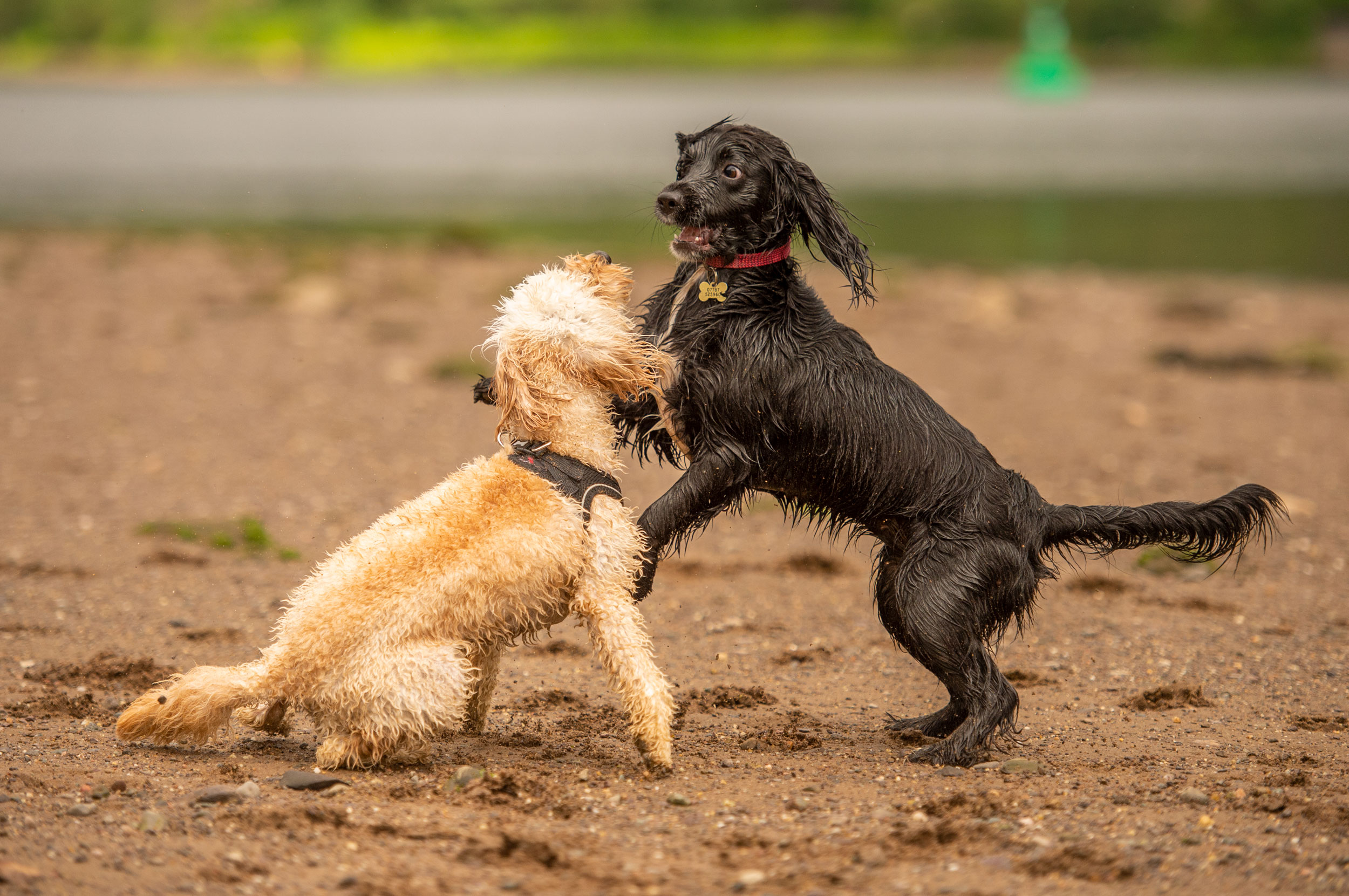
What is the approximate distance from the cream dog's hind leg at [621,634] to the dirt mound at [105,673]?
2.15 metres

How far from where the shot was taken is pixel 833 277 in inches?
614

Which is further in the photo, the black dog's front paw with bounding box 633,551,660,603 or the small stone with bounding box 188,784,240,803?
the black dog's front paw with bounding box 633,551,660,603

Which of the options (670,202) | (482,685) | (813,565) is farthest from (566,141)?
(482,685)

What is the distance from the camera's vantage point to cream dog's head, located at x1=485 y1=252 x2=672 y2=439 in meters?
4.43

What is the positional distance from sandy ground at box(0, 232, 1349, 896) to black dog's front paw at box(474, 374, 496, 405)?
1298 millimetres

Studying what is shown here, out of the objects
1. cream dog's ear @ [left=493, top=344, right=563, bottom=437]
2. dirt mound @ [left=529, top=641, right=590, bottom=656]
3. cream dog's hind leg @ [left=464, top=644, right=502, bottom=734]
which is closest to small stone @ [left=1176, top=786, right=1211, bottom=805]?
cream dog's hind leg @ [left=464, top=644, right=502, bottom=734]

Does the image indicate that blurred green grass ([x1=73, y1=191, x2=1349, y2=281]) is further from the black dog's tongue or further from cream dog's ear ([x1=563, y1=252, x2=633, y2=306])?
cream dog's ear ([x1=563, y1=252, x2=633, y2=306])

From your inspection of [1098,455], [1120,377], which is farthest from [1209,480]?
[1120,377]

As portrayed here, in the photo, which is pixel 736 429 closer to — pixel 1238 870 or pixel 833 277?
pixel 1238 870

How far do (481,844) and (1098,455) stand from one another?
21.7 feet

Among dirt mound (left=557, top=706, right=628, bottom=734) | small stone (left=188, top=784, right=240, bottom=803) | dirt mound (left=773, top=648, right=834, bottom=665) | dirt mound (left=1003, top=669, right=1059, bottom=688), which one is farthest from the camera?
dirt mound (left=773, top=648, right=834, bottom=665)

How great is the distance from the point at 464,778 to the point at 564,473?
1.08 meters

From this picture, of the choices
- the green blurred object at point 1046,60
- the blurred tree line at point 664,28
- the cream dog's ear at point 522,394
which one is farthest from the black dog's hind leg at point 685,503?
the blurred tree line at point 664,28

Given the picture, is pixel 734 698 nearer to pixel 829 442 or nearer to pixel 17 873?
pixel 829 442
